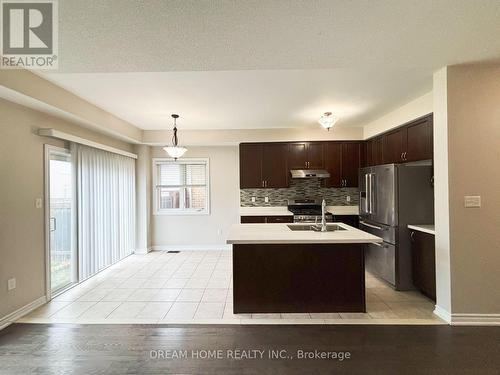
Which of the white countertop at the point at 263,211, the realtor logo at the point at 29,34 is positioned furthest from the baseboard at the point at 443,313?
the realtor logo at the point at 29,34

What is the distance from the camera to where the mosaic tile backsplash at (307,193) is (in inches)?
217

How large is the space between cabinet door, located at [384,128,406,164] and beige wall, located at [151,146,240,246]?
2.99m

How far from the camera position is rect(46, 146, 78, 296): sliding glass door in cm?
334

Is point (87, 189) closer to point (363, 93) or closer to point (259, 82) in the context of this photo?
point (259, 82)

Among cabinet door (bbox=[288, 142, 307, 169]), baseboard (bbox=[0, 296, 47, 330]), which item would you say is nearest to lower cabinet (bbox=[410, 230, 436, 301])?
cabinet door (bbox=[288, 142, 307, 169])

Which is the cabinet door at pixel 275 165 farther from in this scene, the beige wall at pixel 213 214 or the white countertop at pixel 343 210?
the white countertop at pixel 343 210

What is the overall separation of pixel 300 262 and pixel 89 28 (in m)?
2.73

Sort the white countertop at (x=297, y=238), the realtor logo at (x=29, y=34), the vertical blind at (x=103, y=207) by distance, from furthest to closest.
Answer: the vertical blind at (x=103, y=207) < the white countertop at (x=297, y=238) < the realtor logo at (x=29, y=34)

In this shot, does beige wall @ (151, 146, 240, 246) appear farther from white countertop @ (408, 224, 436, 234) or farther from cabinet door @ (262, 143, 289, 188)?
white countertop @ (408, 224, 436, 234)

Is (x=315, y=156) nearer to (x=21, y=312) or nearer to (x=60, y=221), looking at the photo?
(x=60, y=221)

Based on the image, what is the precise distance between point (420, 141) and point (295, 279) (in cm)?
254

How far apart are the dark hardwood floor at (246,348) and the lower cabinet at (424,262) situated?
0.62m

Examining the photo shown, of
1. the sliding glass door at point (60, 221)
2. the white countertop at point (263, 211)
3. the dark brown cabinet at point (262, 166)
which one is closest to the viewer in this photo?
the sliding glass door at point (60, 221)

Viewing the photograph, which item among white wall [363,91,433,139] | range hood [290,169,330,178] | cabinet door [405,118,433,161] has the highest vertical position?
white wall [363,91,433,139]
